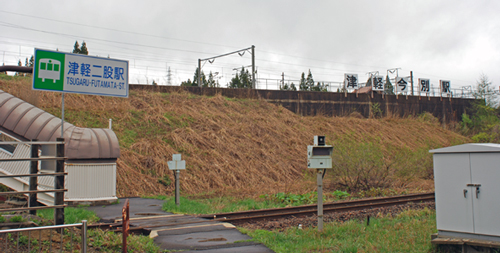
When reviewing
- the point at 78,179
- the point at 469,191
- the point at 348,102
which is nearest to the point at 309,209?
the point at 469,191

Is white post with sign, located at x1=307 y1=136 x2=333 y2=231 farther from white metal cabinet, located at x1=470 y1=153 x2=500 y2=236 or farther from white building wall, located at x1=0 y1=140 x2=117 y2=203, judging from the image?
white building wall, located at x1=0 y1=140 x2=117 y2=203

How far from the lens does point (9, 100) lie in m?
14.5

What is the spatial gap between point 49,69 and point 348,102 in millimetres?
31676


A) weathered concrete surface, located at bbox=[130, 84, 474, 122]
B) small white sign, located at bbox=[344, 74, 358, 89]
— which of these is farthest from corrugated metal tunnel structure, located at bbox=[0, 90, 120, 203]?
small white sign, located at bbox=[344, 74, 358, 89]

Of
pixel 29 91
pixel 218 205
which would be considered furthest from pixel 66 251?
pixel 29 91

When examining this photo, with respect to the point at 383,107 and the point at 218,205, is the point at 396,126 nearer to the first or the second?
the point at 383,107

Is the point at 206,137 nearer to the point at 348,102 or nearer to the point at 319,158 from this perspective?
the point at 319,158

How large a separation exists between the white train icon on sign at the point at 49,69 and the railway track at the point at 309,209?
564cm

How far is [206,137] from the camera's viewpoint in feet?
80.6

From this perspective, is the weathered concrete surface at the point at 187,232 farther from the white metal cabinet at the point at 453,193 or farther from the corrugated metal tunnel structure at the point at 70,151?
the white metal cabinet at the point at 453,193

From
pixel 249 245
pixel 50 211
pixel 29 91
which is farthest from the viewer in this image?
pixel 29 91

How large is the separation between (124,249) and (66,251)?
91 cm

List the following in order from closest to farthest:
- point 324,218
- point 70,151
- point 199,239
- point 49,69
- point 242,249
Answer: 1. point 242,249
2. point 199,239
3. point 49,69
4. point 324,218
5. point 70,151

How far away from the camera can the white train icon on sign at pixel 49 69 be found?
8430 mm
